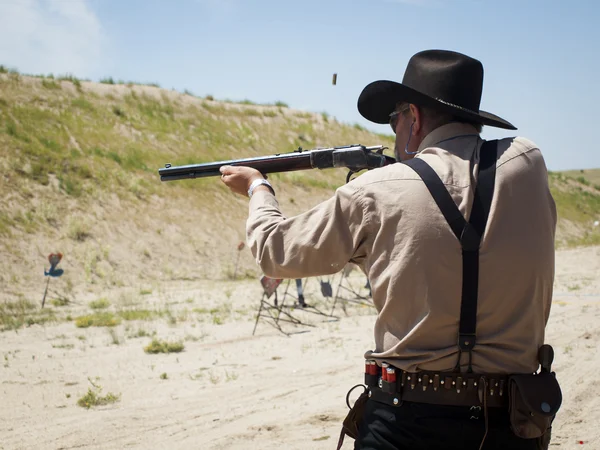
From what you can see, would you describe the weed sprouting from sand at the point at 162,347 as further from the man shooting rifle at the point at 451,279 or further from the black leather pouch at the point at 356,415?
the man shooting rifle at the point at 451,279

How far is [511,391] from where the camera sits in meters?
2.44

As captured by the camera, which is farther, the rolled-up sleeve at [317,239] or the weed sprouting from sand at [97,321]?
the weed sprouting from sand at [97,321]

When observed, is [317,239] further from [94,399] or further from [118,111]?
[118,111]

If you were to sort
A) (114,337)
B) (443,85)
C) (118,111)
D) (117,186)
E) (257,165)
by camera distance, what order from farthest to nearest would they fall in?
(118,111)
(117,186)
(114,337)
(257,165)
(443,85)

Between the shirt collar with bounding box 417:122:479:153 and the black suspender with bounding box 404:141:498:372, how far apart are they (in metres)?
0.28

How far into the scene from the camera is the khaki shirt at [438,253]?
239 centimetres

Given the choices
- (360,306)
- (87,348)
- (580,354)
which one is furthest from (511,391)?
(360,306)

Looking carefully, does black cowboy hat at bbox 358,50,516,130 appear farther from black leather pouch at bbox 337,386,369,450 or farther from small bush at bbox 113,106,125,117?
small bush at bbox 113,106,125,117

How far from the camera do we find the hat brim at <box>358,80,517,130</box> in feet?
8.74

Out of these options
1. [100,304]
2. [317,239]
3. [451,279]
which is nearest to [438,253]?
[451,279]

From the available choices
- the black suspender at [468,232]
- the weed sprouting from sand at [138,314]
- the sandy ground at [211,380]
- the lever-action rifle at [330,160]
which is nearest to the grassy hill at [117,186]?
the weed sprouting from sand at [138,314]

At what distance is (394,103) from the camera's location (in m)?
2.93

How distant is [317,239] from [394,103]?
81cm

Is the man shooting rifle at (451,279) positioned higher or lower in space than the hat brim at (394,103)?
lower
